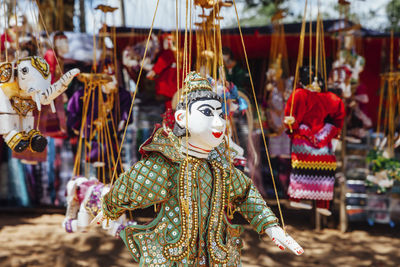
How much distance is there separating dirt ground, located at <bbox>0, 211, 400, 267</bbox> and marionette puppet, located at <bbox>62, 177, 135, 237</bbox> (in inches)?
47.9

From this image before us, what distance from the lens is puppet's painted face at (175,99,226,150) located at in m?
1.92

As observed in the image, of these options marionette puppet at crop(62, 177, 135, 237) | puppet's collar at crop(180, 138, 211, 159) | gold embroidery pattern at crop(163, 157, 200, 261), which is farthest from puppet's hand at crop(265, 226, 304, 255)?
marionette puppet at crop(62, 177, 135, 237)

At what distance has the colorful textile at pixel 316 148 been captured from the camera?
3.33 metres

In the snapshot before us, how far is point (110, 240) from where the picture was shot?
4.32 metres

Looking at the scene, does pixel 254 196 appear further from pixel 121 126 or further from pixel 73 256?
pixel 73 256

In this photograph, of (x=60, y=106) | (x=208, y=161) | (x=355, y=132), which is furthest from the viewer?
(x=355, y=132)

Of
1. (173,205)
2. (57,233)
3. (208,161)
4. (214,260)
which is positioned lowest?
(57,233)

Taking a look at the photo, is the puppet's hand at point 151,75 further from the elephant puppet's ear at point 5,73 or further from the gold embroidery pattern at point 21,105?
the elephant puppet's ear at point 5,73

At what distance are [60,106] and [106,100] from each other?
485 millimetres

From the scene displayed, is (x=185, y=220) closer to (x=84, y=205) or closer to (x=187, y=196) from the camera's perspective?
(x=187, y=196)

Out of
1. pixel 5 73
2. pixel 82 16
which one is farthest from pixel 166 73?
pixel 82 16

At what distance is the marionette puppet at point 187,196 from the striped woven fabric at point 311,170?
145 centimetres

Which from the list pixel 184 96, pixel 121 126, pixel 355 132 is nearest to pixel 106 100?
pixel 121 126

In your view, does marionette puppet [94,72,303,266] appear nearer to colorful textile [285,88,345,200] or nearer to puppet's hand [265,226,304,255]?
puppet's hand [265,226,304,255]
